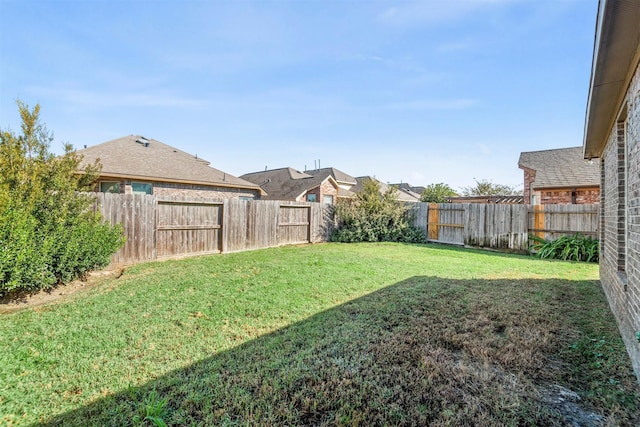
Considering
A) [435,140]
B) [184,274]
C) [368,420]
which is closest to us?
[368,420]

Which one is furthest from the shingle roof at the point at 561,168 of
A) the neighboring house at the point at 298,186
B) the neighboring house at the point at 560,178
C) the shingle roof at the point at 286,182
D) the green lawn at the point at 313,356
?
the shingle roof at the point at 286,182

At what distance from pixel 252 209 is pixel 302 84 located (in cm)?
548

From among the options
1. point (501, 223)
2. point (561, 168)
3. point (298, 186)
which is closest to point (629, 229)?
point (501, 223)

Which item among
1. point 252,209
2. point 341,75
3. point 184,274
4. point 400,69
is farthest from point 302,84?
point 184,274

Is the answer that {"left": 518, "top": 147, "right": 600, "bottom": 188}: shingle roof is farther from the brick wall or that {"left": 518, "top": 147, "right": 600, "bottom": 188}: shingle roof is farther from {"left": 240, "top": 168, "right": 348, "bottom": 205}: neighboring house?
{"left": 240, "top": 168, "right": 348, "bottom": 205}: neighboring house

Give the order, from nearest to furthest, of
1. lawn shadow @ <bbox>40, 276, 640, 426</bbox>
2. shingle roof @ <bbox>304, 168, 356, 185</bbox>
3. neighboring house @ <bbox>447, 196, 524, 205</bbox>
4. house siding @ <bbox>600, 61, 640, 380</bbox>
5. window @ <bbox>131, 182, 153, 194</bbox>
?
1. lawn shadow @ <bbox>40, 276, 640, 426</bbox>
2. house siding @ <bbox>600, 61, 640, 380</bbox>
3. window @ <bbox>131, 182, 153, 194</bbox>
4. neighboring house @ <bbox>447, 196, 524, 205</bbox>
5. shingle roof @ <bbox>304, 168, 356, 185</bbox>

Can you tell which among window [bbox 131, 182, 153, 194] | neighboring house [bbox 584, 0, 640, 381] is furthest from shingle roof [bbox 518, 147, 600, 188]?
window [bbox 131, 182, 153, 194]

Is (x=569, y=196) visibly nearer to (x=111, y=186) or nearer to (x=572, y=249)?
(x=572, y=249)

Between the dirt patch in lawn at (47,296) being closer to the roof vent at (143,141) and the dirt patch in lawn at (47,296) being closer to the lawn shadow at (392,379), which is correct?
the lawn shadow at (392,379)

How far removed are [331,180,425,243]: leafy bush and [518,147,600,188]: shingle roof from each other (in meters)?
7.26

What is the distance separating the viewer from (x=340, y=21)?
793cm

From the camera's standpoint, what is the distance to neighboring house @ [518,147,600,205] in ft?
44.1

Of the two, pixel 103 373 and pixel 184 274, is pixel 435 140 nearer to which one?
pixel 184 274

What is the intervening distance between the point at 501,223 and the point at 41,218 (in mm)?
11846
